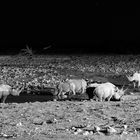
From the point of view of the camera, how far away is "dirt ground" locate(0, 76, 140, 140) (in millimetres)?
9570

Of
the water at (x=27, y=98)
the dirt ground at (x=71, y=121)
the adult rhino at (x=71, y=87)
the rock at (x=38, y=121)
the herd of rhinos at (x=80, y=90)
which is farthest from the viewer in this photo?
the adult rhino at (x=71, y=87)

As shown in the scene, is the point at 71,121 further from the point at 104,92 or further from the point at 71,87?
the point at 71,87

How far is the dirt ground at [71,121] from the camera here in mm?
9570

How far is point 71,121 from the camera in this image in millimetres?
11297

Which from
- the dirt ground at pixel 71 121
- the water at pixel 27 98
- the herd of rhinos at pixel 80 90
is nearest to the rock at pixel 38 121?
the dirt ground at pixel 71 121

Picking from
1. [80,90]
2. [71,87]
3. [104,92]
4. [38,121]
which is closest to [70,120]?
[38,121]

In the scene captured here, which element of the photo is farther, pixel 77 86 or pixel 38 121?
pixel 77 86

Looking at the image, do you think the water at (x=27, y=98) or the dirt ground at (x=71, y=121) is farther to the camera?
the water at (x=27, y=98)

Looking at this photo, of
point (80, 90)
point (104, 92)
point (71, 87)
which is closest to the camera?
point (104, 92)

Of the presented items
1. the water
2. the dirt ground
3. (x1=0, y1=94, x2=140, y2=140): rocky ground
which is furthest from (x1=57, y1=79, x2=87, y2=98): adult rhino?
(x1=0, y1=94, x2=140, y2=140): rocky ground

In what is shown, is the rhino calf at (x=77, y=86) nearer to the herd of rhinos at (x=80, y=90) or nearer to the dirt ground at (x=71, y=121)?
the herd of rhinos at (x=80, y=90)

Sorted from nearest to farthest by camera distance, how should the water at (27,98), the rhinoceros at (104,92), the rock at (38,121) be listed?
the rock at (38,121)
the rhinoceros at (104,92)
the water at (27,98)
